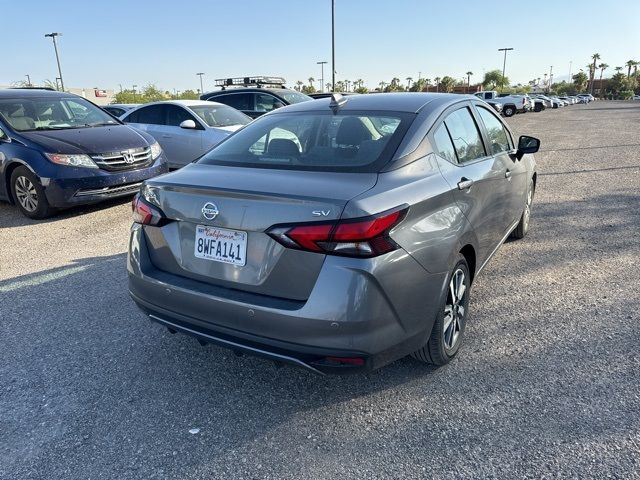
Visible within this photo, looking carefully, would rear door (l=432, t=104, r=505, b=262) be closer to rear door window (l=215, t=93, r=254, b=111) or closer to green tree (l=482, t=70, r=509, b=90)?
rear door window (l=215, t=93, r=254, b=111)

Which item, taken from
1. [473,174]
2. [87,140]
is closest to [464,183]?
[473,174]

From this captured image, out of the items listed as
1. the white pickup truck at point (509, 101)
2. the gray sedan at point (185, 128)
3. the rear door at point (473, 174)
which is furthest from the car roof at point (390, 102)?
the white pickup truck at point (509, 101)

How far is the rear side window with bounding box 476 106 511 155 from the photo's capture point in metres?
3.99

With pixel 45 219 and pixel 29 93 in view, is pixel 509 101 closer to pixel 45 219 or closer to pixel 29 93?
pixel 29 93

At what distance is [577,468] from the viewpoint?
2.17 meters

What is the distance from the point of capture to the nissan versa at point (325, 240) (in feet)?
7.22

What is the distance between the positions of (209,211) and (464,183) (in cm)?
158

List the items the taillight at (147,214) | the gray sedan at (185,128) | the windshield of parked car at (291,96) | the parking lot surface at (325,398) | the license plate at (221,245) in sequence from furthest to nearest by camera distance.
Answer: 1. the windshield of parked car at (291,96)
2. the gray sedan at (185,128)
3. the taillight at (147,214)
4. the license plate at (221,245)
5. the parking lot surface at (325,398)

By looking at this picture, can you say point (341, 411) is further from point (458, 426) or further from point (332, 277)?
point (332, 277)

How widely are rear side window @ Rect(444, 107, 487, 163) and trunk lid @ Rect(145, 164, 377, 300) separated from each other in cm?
105

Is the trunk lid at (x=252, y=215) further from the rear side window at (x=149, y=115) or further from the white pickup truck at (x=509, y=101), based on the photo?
the white pickup truck at (x=509, y=101)

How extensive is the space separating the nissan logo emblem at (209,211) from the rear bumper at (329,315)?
37cm

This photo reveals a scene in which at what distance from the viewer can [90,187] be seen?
21.2ft

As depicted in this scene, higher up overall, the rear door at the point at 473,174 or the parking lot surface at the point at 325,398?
the rear door at the point at 473,174
